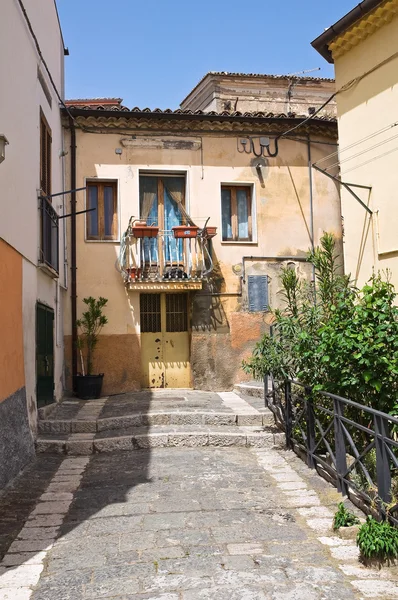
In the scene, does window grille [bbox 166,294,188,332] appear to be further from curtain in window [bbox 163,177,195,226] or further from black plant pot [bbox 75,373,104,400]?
black plant pot [bbox 75,373,104,400]

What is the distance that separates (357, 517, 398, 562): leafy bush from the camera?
14.5 feet

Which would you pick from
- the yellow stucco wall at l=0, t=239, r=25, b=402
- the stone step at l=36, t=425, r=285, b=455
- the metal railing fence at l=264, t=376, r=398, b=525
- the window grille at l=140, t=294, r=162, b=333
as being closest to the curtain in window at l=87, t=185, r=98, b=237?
the window grille at l=140, t=294, r=162, b=333

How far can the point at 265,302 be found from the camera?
1378 centimetres

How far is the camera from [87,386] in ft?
40.4

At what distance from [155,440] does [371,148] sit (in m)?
6.04

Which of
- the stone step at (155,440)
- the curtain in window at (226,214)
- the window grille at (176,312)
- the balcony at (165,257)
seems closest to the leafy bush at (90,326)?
the balcony at (165,257)

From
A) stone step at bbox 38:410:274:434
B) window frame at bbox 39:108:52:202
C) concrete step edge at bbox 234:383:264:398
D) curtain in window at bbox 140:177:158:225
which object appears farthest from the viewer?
curtain in window at bbox 140:177:158:225

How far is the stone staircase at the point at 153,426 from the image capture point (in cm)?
865

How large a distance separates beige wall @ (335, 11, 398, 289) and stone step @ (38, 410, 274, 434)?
10.5 ft

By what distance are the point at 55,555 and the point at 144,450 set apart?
3686 mm

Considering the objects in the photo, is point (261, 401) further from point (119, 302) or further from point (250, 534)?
point (250, 534)

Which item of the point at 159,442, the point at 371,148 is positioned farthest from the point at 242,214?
the point at 159,442

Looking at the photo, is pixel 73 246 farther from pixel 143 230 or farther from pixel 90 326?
pixel 90 326

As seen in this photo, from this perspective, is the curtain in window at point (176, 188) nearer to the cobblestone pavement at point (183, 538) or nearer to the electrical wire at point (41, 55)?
the electrical wire at point (41, 55)
